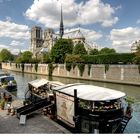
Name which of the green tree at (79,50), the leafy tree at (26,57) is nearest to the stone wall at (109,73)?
the green tree at (79,50)

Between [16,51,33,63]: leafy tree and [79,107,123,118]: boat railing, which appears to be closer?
[79,107,123,118]: boat railing

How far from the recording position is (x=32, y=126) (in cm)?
476

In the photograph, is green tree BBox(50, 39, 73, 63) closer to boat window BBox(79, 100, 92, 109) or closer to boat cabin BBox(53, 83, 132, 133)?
boat cabin BBox(53, 83, 132, 133)

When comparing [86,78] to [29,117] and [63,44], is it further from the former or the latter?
[29,117]

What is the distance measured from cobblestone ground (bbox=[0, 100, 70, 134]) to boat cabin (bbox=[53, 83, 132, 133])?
29 cm

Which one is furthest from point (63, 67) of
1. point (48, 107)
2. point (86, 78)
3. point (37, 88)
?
point (48, 107)

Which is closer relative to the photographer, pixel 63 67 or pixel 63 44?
pixel 63 67

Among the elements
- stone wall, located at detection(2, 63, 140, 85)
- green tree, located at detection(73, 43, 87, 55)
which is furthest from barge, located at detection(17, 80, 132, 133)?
green tree, located at detection(73, 43, 87, 55)

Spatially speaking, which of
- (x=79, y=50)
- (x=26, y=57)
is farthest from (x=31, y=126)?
(x=26, y=57)

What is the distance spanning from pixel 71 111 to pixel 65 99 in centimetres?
27

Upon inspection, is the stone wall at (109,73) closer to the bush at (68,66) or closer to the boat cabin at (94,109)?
the bush at (68,66)

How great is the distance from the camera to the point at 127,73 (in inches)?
577

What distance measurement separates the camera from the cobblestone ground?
14.5 ft

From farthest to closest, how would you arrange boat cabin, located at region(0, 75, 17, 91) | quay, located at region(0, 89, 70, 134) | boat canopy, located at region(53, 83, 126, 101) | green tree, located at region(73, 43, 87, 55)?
green tree, located at region(73, 43, 87, 55) → boat cabin, located at region(0, 75, 17, 91) → quay, located at region(0, 89, 70, 134) → boat canopy, located at region(53, 83, 126, 101)
